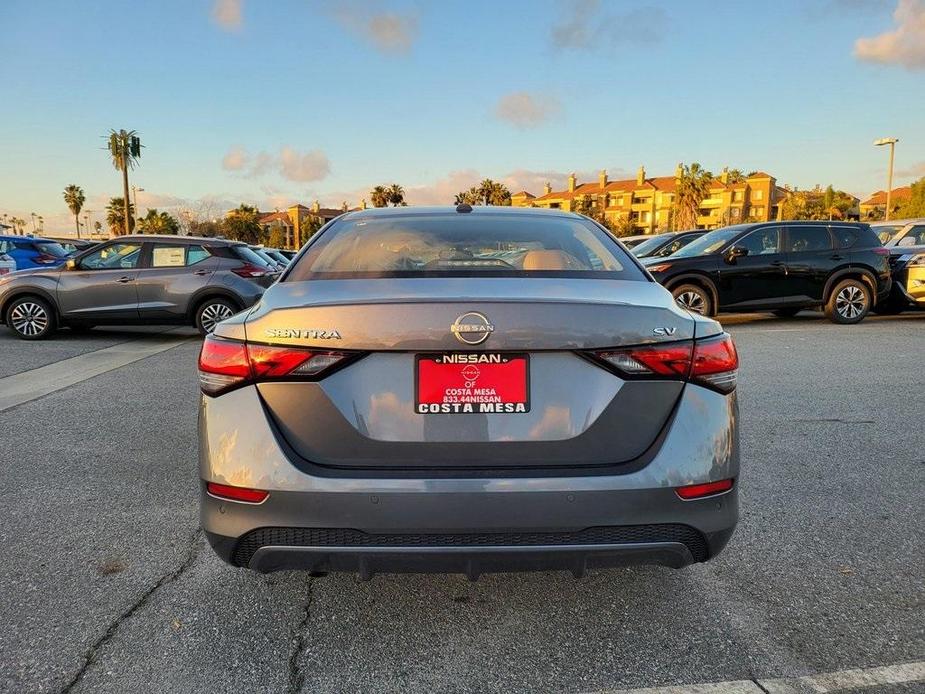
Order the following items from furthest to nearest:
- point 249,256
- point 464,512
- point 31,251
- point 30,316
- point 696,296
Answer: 1. point 31,251
2. point 696,296
3. point 249,256
4. point 30,316
5. point 464,512

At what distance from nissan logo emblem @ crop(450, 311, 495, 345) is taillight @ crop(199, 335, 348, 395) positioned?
1.16 feet

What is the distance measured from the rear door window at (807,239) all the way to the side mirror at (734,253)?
0.89m

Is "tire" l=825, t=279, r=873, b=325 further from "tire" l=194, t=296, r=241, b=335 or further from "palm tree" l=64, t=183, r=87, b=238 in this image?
"palm tree" l=64, t=183, r=87, b=238

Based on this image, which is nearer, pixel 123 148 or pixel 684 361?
pixel 684 361

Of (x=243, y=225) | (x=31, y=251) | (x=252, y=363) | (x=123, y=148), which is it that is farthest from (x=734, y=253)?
(x=243, y=225)

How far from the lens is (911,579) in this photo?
2803 millimetres

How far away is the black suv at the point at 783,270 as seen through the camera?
10.8 m

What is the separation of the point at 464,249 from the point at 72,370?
20.8 ft

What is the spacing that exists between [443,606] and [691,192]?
89109mm

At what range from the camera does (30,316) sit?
32.3 feet

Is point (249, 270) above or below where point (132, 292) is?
above

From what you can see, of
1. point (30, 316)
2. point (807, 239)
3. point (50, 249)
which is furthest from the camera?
point (50, 249)

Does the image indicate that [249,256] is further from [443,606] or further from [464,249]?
[443,606]

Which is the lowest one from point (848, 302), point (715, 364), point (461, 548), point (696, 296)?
point (461, 548)
